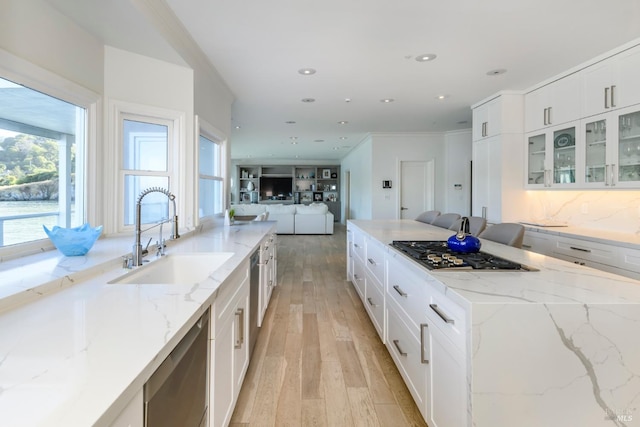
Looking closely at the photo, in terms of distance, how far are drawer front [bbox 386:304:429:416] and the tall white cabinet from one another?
9.90 feet

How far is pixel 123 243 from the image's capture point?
223 cm

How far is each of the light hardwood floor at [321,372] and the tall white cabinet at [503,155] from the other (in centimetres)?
237

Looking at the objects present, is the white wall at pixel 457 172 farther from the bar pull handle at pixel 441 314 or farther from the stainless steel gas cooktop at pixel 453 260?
the bar pull handle at pixel 441 314

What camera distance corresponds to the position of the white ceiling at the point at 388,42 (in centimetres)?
236

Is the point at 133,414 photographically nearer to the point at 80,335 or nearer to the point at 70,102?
the point at 80,335

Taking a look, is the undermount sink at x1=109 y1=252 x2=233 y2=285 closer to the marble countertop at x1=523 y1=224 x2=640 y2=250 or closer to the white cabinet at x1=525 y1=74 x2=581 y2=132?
the marble countertop at x1=523 y1=224 x2=640 y2=250

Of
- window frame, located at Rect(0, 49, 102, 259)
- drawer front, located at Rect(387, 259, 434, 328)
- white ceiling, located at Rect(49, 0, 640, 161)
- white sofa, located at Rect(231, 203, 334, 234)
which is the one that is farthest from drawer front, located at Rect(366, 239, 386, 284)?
white sofa, located at Rect(231, 203, 334, 234)

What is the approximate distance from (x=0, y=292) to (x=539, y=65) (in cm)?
450

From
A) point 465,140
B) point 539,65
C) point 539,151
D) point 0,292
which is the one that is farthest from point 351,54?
point 465,140

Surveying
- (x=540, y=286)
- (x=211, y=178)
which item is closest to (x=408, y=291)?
(x=540, y=286)

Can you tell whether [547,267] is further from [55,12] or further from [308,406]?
[55,12]

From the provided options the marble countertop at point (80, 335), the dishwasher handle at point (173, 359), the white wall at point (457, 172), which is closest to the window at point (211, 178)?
the marble countertop at point (80, 335)

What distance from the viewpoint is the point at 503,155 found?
4.38 meters

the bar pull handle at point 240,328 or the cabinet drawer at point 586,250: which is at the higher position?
Answer: the cabinet drawer at point 586,250
